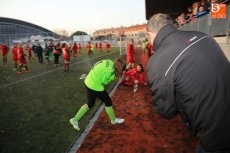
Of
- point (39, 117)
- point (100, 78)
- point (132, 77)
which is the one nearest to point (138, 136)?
point (100, 78)

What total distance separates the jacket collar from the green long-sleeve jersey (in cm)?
343

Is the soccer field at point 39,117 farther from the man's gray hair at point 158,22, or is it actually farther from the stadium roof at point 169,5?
the stadium roof at point 169,5

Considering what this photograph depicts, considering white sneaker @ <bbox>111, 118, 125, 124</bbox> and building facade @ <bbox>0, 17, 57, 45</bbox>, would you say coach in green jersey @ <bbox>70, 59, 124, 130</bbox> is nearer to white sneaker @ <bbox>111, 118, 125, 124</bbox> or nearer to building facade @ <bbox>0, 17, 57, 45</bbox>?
white sneaker @ <bbox>111, 118, 125, 124</bbox>

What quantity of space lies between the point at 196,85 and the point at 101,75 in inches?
153

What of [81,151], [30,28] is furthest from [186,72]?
[30,28]

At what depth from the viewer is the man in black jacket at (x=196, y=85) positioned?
187cm

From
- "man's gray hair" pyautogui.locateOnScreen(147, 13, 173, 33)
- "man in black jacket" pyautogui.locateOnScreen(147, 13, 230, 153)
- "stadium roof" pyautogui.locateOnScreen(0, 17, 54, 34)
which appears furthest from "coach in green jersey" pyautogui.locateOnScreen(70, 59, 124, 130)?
"stadium roof" pyautogui.locateOnScreen(0, 17, 54, 34)

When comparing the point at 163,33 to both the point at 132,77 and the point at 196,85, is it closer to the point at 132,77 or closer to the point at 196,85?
the point at 196,85

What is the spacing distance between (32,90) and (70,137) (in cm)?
601

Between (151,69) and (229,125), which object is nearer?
(229,125)

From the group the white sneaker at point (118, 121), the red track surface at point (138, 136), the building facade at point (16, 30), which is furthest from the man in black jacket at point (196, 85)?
the building facade at point (16, 30)

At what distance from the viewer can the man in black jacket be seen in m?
1.87

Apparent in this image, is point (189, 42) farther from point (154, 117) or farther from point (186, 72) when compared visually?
point (154, 117)

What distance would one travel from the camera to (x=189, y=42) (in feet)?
6.49
